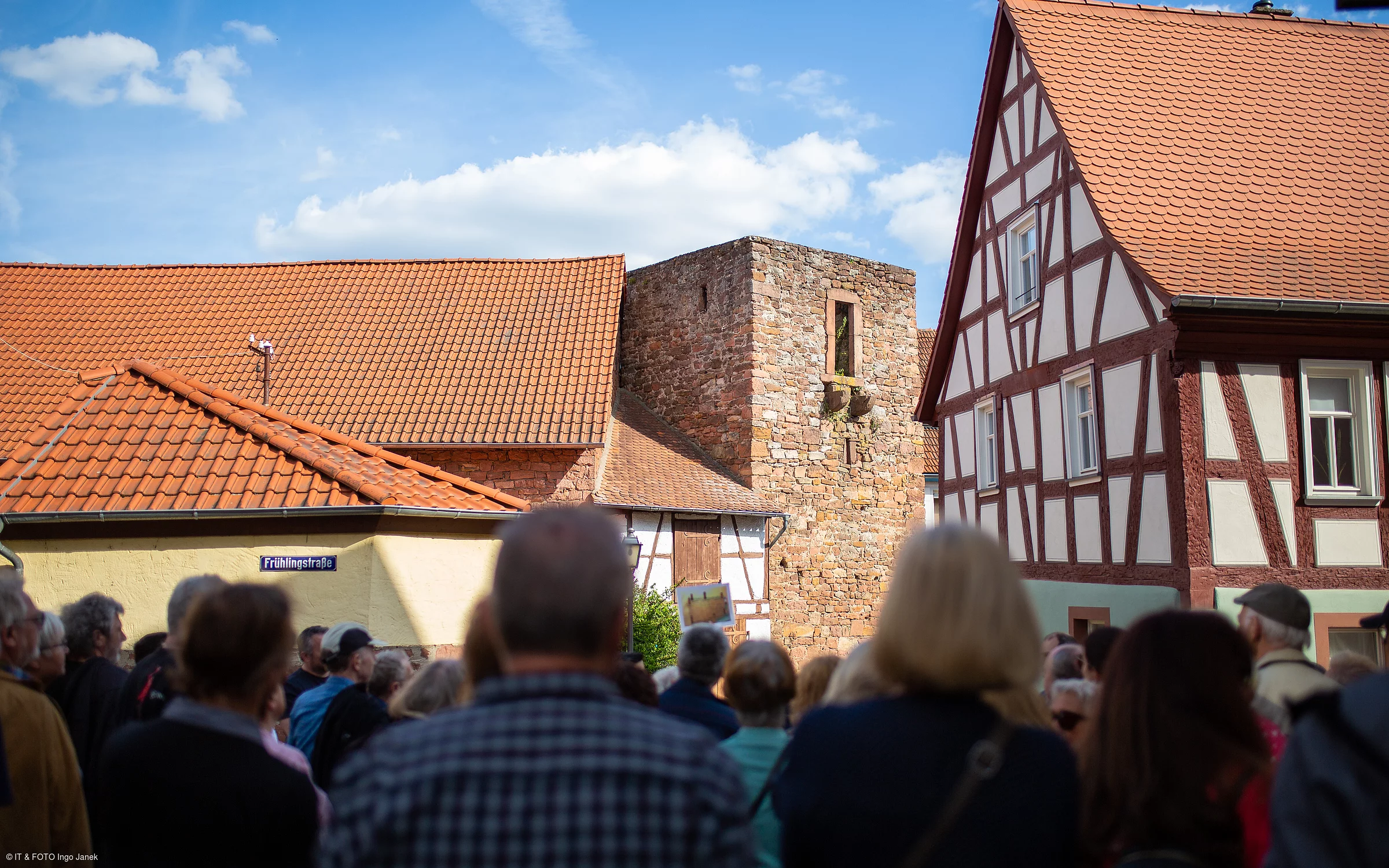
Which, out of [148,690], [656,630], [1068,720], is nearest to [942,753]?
[1068,720]

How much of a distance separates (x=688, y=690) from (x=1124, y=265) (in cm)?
823

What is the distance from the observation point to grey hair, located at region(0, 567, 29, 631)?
344cm

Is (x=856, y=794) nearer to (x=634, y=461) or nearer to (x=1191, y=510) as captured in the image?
(x=1191, y=510)

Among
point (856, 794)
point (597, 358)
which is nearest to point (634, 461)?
point (597, 358)

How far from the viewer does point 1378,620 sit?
3.20m

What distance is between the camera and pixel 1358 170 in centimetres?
1131

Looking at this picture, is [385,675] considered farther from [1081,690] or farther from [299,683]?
[1081,690]

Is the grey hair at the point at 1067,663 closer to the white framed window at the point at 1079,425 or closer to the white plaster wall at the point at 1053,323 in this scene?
the white framed window at the point at 1079,425

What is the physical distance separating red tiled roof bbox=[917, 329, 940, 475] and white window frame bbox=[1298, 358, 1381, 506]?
555 inches

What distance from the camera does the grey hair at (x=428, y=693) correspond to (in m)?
3.86

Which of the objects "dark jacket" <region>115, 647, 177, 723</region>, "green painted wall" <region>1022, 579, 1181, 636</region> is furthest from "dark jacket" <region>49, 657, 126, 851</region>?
"green painted wall" <region>1022, 579, 1181, 636</region>

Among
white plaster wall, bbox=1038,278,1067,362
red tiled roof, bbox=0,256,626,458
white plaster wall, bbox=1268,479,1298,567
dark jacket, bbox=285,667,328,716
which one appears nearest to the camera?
dark jacket, bbox=285,667,328,716

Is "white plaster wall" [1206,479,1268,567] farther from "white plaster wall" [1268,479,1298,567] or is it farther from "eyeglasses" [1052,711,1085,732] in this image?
"eyeglasses" [1052,711,1085,732]

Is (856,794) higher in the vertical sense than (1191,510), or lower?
lower
